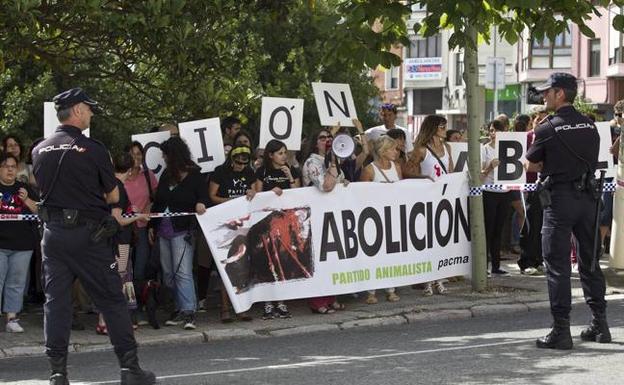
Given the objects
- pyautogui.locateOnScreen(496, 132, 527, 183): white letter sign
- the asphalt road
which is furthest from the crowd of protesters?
pyautogui.locateOnScreen(496, 132, 527, 183): white letter sign

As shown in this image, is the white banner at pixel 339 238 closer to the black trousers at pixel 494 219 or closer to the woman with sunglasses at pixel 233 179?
the woman with sunglasses at pixel 233 179

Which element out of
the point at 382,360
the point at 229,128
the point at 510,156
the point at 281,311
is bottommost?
the point at 281,311

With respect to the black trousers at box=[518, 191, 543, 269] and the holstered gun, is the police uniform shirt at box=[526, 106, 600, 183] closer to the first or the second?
the holstered gun

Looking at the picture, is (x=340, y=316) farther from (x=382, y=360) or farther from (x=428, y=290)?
(x=382, y=360)

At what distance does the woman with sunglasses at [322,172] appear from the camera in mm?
11969

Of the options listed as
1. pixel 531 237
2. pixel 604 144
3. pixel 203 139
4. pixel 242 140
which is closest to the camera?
pixel 203 139

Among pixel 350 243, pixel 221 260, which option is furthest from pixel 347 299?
pixel 221 260

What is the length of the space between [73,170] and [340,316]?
447cm

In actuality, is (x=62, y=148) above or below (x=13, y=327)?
above

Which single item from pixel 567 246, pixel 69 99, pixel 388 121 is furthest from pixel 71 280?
pixel 388 121

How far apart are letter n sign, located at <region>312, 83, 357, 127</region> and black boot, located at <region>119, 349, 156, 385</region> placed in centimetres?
530

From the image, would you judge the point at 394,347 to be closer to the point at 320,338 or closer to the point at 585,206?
the point at 320,338

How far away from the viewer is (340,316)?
38.4 feet

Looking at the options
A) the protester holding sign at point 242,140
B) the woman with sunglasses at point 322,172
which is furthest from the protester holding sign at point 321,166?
the protester holding sign at point 242,140
